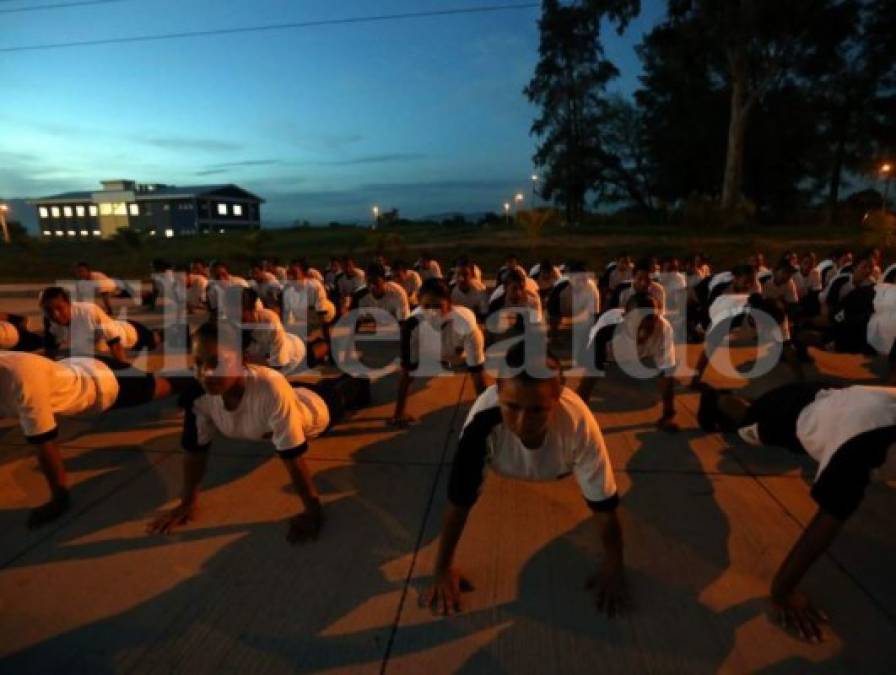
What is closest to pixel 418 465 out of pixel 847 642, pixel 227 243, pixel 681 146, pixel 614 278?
pixel 847 642

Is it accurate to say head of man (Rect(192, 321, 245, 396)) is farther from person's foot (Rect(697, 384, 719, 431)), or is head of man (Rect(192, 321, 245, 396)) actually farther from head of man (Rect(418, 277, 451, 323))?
person's foot (Rect(697, 384, 719, 431))

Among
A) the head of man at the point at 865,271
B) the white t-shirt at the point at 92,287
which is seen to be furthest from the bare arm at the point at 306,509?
the white t-shirt at the point at 92,287

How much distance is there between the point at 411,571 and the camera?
293 cm

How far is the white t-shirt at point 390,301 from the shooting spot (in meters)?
7.60

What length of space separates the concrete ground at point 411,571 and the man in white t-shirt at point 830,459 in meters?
0.16

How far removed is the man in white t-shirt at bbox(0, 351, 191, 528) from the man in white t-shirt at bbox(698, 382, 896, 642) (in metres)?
4.35

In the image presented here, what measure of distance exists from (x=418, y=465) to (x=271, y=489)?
1.14 m

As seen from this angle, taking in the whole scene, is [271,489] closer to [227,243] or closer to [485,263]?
[485,263]

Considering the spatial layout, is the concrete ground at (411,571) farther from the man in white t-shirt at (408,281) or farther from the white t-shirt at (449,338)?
the man in white t-shirt at (408,281)

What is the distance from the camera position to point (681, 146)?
3228 centimetres

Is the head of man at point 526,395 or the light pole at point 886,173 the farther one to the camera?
the light pole at point 886,173

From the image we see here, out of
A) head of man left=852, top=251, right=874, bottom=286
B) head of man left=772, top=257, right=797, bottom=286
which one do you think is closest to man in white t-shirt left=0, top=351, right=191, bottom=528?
head of man left=772, top=257, right=797, bottom=286

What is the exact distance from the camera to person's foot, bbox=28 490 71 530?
11.2ft

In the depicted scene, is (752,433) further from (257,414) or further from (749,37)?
(749,37)
